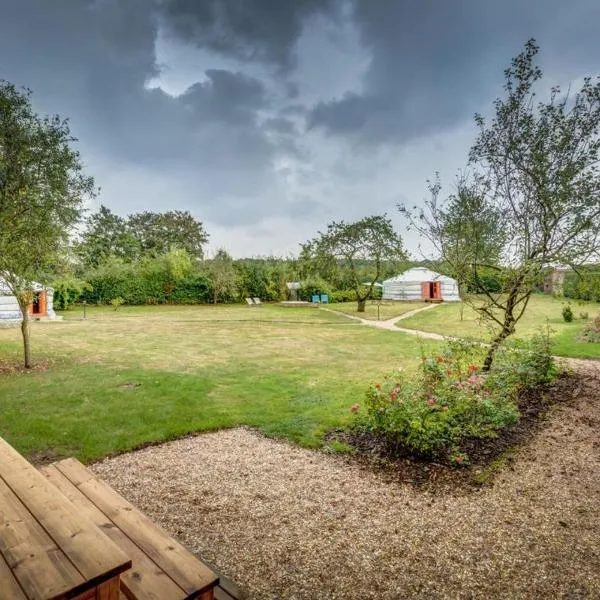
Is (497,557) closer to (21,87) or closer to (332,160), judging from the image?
(21,87)

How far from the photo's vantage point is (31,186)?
25.1ft

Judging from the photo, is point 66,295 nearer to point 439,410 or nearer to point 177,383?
point 177,383

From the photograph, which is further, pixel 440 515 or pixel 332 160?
pixel 332 160

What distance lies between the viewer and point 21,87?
7.38 metres

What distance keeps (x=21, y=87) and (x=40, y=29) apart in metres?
1.24

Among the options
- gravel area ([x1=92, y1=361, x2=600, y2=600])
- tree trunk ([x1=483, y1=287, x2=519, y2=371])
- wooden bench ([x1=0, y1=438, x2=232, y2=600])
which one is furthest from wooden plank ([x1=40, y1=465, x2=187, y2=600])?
tree trunk ([x1=483, y1=287, x2=519, y2=371])

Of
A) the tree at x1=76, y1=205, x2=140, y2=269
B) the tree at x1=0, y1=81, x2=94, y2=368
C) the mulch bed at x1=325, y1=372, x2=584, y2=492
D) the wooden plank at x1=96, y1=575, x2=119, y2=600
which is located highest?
the tree at x1=76, y1=205, x2=140, y2=269

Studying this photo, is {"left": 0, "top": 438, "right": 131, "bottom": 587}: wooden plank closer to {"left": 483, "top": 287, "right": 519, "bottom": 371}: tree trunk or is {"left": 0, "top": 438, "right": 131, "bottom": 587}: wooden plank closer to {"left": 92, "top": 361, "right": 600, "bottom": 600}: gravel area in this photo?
{"left": 92, "top": 361, "right": 600, "bottom": 600}: gravel area

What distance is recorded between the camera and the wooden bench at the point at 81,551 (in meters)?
1.46

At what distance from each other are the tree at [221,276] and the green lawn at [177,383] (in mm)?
12978

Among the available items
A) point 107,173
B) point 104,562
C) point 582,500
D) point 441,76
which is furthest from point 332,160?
point 104,562

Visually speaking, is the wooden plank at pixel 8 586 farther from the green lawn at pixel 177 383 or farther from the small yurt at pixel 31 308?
the small yurt at pixel 31 308

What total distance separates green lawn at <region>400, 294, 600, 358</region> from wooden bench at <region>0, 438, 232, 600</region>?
7199mm

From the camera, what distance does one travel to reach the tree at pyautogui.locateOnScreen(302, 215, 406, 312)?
74.2 ft
